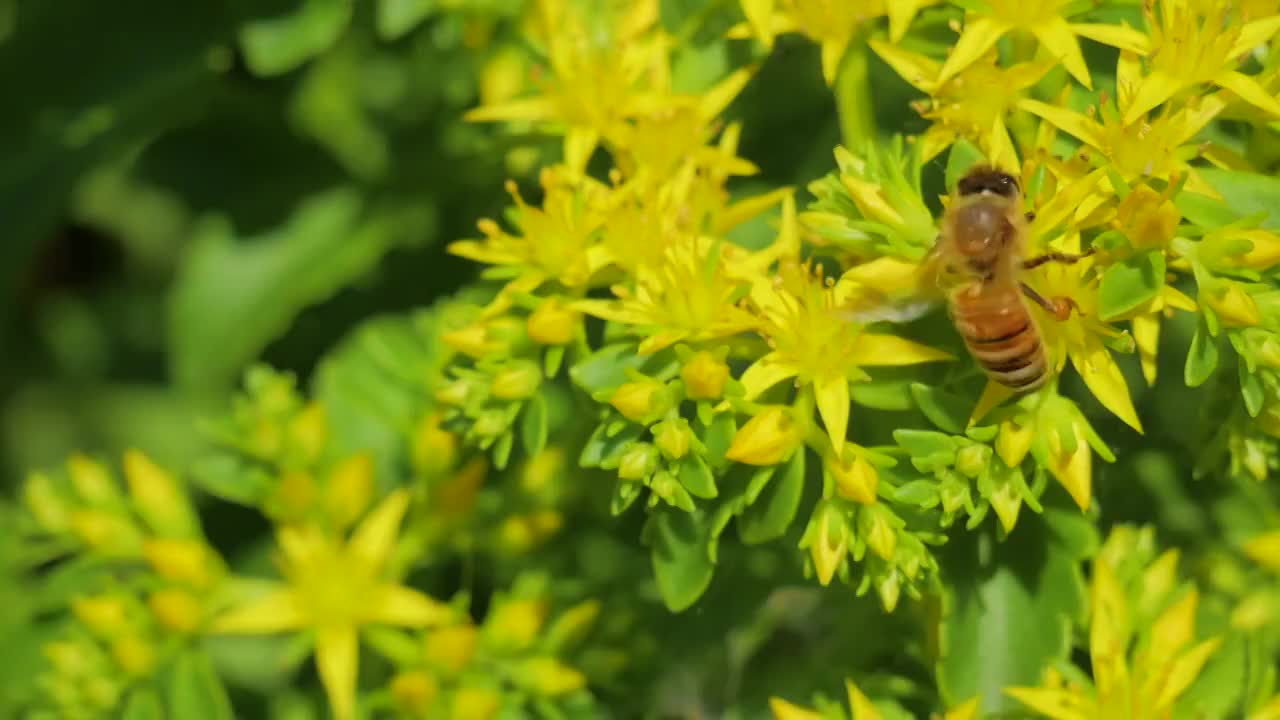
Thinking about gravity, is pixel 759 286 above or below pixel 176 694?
above

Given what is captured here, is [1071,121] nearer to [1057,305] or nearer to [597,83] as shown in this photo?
[1057,305]

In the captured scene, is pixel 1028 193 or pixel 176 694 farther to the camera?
pixel 176 694

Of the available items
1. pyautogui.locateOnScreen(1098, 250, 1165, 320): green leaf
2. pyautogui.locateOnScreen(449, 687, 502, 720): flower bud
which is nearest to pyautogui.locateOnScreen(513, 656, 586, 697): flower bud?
pyautogui.locateOnScreen(449, 687, 502, 720): flower bud

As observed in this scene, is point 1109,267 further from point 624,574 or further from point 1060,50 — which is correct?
point 624,574

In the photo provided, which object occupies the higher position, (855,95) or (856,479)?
(855,95)

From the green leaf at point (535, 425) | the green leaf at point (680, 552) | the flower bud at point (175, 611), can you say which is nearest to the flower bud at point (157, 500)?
the flower bud at point (175, 611)

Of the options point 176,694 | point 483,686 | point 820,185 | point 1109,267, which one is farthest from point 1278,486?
point 176,694

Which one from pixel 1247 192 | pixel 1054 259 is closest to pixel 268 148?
pixel 1054 259
